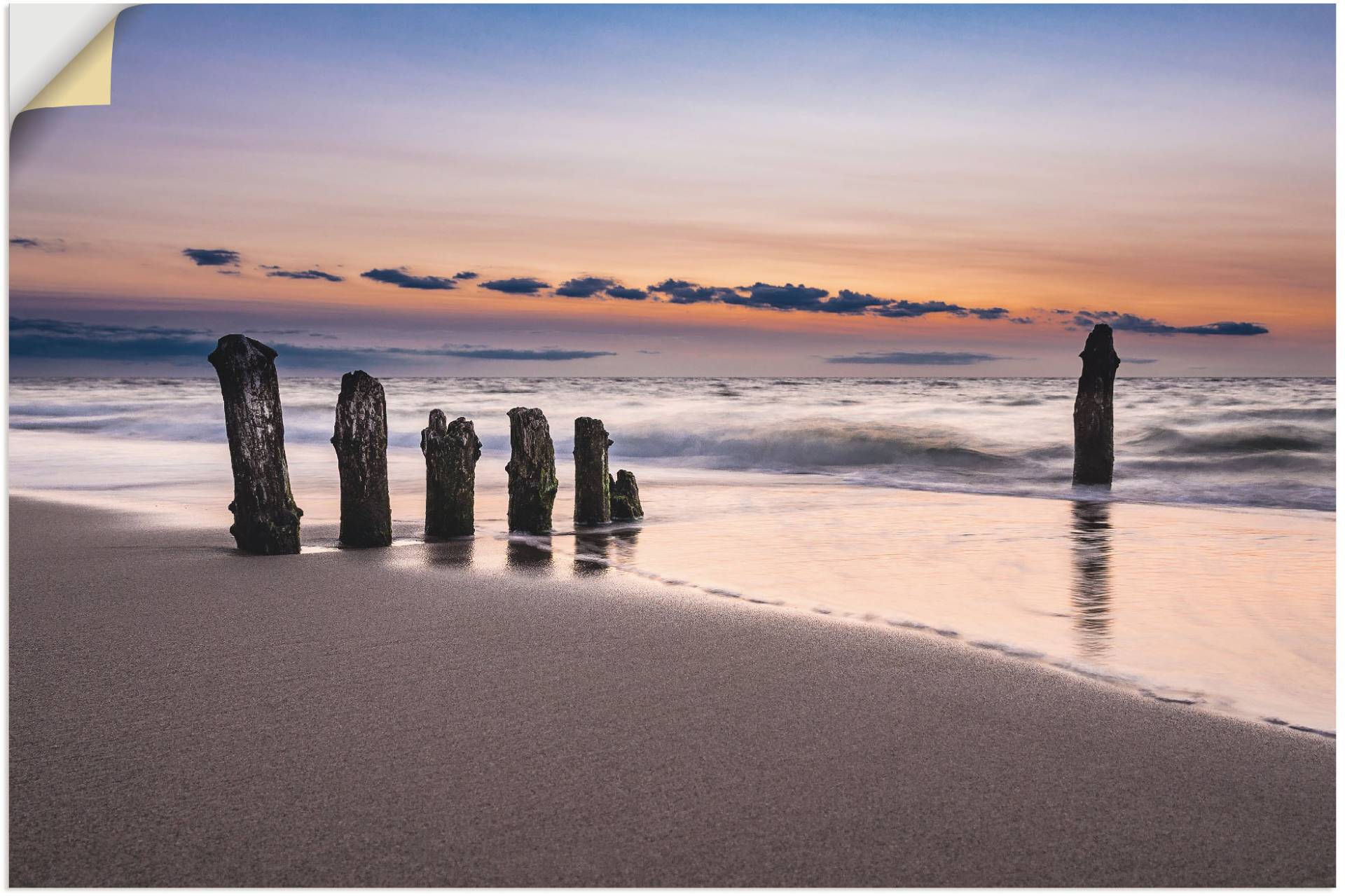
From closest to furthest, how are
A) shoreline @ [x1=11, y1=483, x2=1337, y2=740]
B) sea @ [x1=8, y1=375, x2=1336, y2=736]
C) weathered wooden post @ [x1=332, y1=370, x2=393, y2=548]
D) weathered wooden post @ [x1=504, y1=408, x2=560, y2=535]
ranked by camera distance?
shoreline @ [x1=11, y1=483, x2=1337, y2=740] → sea @ [x1=8, y1=375, x2=1336, y2=736] → weathered wooden post @ [x1=332, y1=370, x2=393, y2=548] → weathered wooden post @ [x1=504, y1=408, x2=560, y2=535]

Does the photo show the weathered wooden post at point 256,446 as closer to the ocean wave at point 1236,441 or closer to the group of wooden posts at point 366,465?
the group of wooden posts at point 366,465

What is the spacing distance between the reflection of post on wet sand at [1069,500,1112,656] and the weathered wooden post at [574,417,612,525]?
10.6 feet

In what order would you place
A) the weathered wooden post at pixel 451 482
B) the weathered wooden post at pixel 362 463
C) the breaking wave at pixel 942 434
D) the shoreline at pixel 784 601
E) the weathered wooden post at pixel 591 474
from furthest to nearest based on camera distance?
1. the breaking wave at pixel 942 434
2. the weathered wooden post at pixel 591 474
3. the weathered wooden post at pixel 451 482
4. the weathered wooden post at pixel 362 463
5. the shoreline at pixel 784 601

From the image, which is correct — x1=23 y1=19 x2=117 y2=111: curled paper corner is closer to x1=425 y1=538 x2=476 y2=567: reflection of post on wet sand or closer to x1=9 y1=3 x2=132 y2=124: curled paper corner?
x1=9 y1=3 x2=132 y2=124: curled paper corner

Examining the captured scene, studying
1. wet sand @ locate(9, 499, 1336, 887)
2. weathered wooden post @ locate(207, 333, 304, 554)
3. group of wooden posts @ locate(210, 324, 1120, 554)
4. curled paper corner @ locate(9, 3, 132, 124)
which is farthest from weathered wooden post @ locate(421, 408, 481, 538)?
curled paper corner @ locate(9, 3, 132, 124)

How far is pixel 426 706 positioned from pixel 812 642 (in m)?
1.49

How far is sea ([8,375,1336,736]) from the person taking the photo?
414cm

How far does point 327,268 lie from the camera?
11195mm

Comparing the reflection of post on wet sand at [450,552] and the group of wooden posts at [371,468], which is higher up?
the group of wooden posts at [371,468]

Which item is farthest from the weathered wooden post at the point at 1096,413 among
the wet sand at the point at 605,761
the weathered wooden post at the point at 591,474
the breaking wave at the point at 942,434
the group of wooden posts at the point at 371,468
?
the wet sand at the point at 605,761

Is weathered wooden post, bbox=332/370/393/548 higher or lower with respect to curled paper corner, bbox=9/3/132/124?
lower

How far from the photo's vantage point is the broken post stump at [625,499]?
25.5 feet

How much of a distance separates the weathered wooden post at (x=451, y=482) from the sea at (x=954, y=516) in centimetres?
25

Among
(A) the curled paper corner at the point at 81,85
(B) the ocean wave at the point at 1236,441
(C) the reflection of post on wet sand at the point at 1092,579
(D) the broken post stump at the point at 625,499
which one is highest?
(A) the curled paper corner at the point at 81,85
